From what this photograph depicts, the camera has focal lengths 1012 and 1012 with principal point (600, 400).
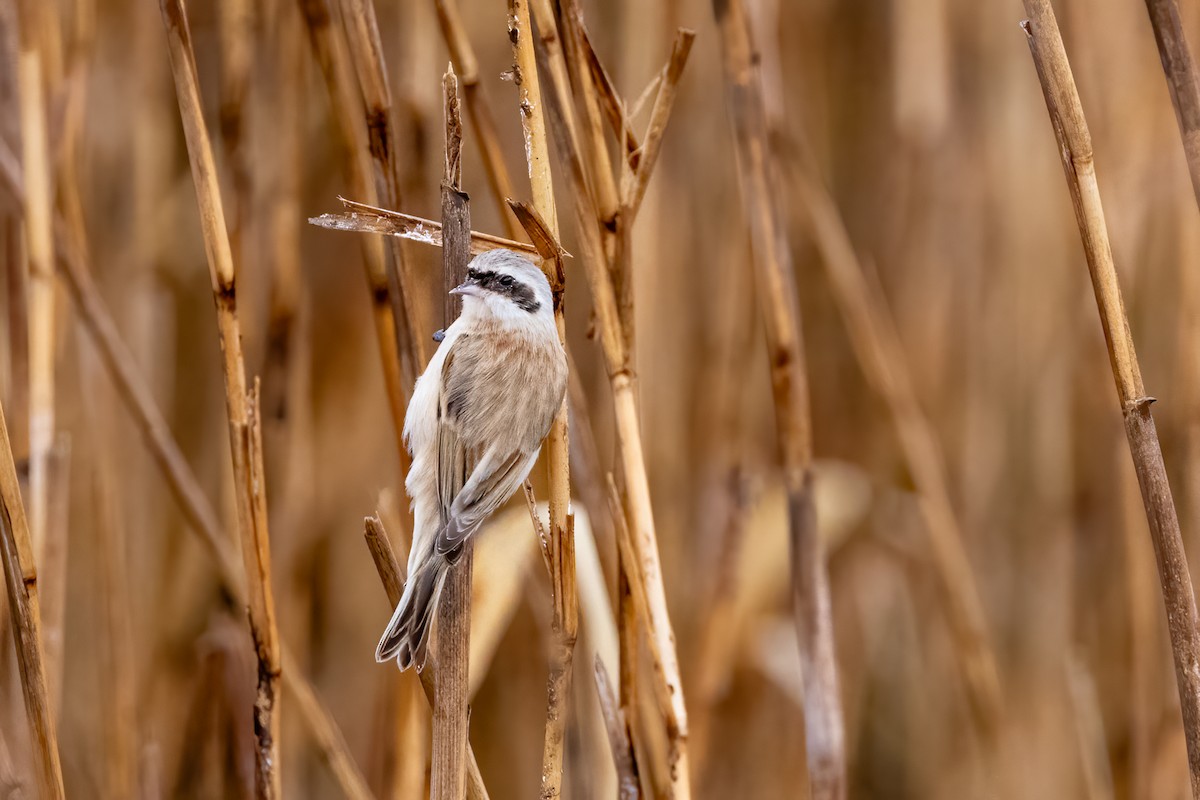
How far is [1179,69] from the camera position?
70 centimetres

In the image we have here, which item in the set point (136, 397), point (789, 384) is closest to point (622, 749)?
point (789, 384)

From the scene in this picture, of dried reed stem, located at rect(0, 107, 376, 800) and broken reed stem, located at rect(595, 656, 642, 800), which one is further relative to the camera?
dried reed stem, located at rect(0, 107, 376, 800)

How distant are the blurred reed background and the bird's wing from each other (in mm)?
359

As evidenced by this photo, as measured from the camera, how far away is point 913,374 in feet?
5.64

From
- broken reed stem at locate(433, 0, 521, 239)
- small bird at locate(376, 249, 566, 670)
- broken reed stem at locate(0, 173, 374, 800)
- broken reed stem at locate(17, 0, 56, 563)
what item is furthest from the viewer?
broken reed stem at locate(0, 173, 374, 800)

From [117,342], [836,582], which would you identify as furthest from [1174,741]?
[117,342]

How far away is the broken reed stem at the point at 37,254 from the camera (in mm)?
984

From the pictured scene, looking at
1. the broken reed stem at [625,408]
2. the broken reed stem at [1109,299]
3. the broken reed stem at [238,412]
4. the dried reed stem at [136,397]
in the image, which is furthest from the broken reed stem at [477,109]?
the dried reed stem at [136,397]

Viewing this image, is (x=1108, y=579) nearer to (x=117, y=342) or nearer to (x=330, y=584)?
(x=330, y=584)

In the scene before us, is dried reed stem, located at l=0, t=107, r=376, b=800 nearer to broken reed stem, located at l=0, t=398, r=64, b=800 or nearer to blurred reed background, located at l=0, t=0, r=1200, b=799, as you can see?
blurred reed background, located at l=0, t=0, r=1200, b=799

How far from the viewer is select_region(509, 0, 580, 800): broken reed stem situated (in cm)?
71

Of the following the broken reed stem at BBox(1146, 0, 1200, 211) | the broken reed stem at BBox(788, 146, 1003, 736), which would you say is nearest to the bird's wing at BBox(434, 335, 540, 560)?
the broken reed stem at BBox(1146, 0, 1200, 211)

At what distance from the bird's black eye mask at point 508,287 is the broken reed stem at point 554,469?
0.06m

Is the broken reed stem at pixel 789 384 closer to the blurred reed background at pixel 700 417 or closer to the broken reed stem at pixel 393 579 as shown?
the blurred reed background at pixel 700 417
